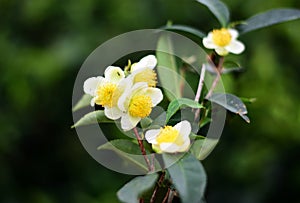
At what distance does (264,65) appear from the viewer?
4.65 feet

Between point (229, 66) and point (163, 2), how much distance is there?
2.80ft

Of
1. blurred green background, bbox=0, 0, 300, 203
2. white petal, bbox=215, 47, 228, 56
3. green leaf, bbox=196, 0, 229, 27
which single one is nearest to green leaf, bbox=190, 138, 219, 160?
white petal, bbox=215, 47, 228, 56

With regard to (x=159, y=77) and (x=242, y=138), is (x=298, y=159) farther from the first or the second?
(x=159, y=77)

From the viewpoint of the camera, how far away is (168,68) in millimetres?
696

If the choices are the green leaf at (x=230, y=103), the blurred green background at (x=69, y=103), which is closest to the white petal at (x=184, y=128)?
the green leaf at (x=230, y=103)

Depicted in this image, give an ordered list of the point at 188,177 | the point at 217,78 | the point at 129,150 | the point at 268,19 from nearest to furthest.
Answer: the point at 188,177 < the point at 129,150 < the point at 217,78 < the point at 268,19

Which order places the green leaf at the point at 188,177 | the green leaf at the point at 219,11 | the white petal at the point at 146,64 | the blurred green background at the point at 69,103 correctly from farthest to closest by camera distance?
1. the blurred green background at the point at 69,103
2. the green leaf at the point at 219,11
3. the white petal at the point at 146,64
4. the green leaf at the point at 188,177

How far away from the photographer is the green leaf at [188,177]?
419 mm

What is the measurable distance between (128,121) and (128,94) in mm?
27

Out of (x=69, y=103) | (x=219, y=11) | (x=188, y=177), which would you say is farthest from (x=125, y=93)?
(x=69, y=103)

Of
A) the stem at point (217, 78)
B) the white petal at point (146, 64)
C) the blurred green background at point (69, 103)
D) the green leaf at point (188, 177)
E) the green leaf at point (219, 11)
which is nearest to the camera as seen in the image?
the green leaf at point (188, 177)

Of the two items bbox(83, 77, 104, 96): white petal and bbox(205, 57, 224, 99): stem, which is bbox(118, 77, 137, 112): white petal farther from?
bbox(205, 57, 224, 99): stem

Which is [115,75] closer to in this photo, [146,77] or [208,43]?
Answer: [146,77]

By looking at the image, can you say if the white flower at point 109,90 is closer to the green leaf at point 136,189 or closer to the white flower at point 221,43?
the green leaf at point 136,189
